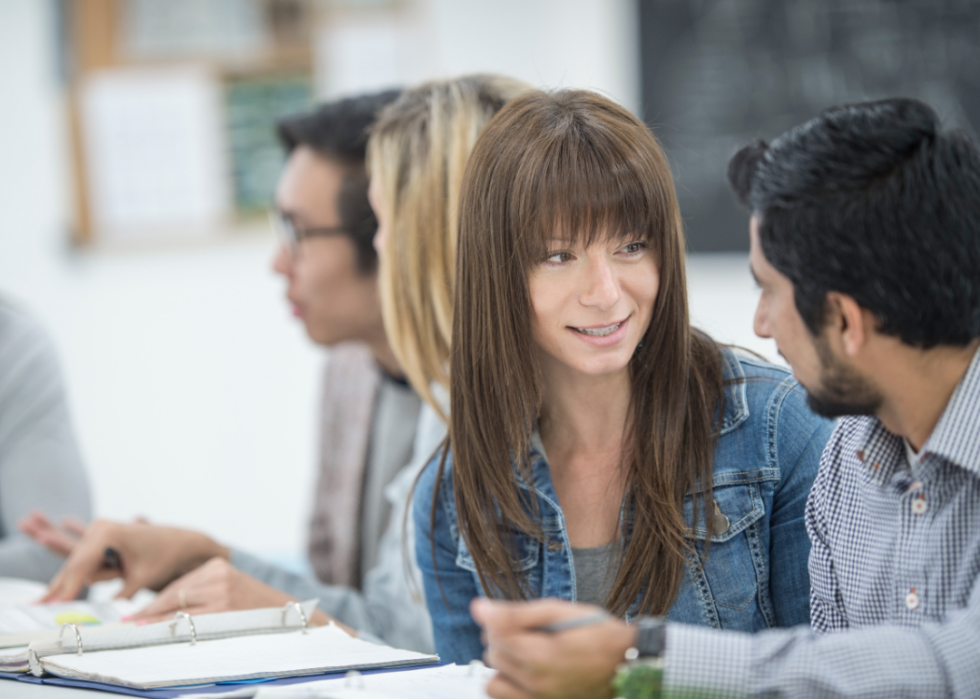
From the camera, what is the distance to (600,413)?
1346 millimetres

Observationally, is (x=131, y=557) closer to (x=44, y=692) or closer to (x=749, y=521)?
(x=44, y=692)

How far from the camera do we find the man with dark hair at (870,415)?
80 centimetres

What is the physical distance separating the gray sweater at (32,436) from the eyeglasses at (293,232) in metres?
0.54

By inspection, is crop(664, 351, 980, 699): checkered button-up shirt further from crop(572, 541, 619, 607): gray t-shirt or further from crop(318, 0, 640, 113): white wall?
crop(318, 0, 640, 113): white wall

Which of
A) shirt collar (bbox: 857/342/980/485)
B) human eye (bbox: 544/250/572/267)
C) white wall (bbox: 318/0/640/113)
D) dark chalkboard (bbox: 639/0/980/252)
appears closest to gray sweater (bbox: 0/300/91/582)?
human eye (bbox: 544/250/572/267)

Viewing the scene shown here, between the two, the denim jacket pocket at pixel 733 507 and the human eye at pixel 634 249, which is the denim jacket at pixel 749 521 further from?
the human eye at pixel 634 249

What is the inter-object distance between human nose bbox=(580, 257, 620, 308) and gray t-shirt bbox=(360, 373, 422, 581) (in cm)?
101

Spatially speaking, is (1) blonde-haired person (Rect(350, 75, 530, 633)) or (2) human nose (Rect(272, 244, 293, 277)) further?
(2) human nose (Rect(272, 244, 293, 277))

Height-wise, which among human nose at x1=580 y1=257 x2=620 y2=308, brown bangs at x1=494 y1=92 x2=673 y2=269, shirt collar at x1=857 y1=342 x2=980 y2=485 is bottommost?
shirt collar at x1=857 y1=342 x2=980 y2=485

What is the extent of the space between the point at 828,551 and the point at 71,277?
310 centimetres

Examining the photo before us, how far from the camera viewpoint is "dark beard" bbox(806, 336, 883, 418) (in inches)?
37.4

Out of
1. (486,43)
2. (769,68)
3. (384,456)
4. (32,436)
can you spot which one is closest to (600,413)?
(384,456)

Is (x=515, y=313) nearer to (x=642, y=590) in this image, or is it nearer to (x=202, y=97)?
(x=642, y=590)

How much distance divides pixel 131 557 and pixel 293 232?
32.5 inches
